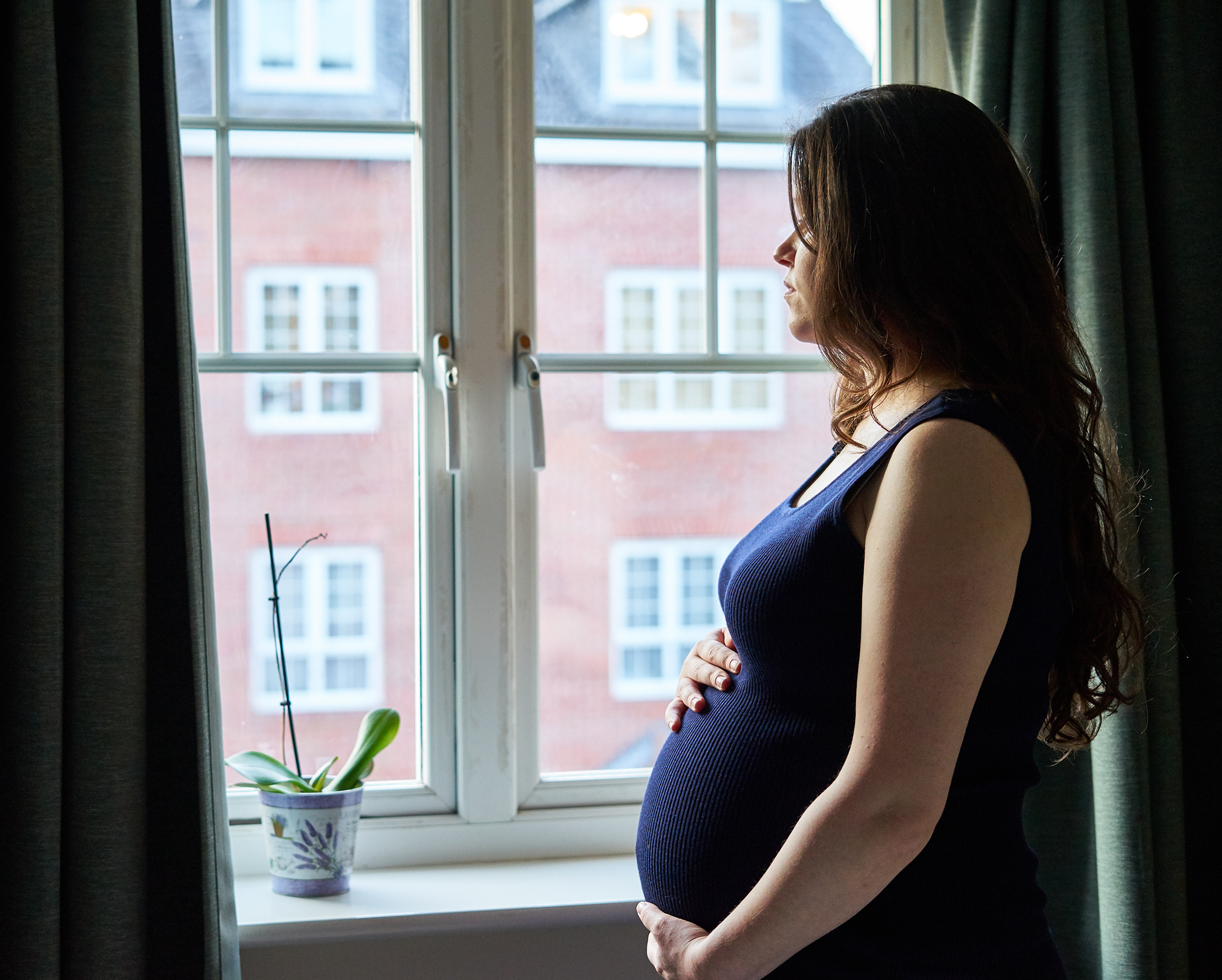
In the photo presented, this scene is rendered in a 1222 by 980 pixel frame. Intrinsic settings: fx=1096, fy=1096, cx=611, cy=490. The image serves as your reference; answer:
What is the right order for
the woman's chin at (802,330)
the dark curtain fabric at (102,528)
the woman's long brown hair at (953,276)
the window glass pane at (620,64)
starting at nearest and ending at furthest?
the woman's long brown hair at (953,276)
the woman's chin at (802,330)
the dark curtain fabric at (102,528)
the window glass pane at (620,64)

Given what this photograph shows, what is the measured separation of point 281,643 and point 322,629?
9 cm

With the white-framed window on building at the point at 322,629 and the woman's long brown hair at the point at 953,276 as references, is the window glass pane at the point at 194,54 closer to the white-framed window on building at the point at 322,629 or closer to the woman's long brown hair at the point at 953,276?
the white-framed window on building at the point at 322,629

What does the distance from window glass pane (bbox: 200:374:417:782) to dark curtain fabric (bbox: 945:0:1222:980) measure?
37.3 inches

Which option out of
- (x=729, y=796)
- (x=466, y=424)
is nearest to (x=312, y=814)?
(x=466, y=424)

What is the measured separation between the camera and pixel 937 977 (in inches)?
34.7

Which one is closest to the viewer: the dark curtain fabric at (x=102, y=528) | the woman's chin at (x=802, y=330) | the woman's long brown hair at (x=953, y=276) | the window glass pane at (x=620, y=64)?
the woman's long brown hair at (x=953, y=276)

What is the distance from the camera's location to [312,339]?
1.63m

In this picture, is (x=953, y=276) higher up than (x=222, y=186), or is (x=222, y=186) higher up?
(x=222, y=186)

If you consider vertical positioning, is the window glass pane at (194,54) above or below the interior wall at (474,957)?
above

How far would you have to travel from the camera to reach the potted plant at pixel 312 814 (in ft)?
4.79

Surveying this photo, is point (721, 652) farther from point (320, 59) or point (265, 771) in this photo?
point (320, 59)

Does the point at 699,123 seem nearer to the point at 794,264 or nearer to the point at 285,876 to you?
the point at 794,264

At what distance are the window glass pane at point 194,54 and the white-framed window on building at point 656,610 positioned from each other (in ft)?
2.95

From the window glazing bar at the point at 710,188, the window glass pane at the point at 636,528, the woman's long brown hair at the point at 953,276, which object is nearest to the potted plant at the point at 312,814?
the window glass pane at the point at 636,528
